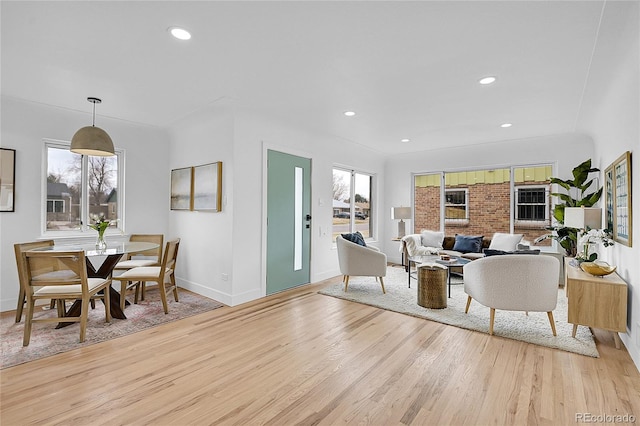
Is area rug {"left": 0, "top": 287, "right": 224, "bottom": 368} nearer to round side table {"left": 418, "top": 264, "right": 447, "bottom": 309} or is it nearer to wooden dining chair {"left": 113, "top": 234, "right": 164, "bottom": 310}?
wooden dining chair {"left": 113, "top": 234, "right": 164, "bottom": 310}

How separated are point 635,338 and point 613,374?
44cm

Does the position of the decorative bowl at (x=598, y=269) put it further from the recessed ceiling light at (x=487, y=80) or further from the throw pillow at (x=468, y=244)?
the throw pillow at (x=468, y=244)

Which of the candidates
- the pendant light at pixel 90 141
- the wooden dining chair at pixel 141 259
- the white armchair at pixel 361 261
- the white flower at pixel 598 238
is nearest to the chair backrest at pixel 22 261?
the wooden dining chair at pixel 141 259

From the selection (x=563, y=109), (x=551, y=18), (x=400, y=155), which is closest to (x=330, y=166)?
(x=400, y=155)

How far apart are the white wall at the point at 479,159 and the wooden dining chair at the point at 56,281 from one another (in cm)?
578

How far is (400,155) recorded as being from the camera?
23.5 ft

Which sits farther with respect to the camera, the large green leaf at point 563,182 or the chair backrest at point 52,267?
the large green leaf at point 563,182

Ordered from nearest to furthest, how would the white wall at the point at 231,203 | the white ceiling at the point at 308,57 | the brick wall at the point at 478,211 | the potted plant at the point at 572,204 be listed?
1. the white ceiling at the point at 308,57
2. the white wall at the point at 231,203
3. the potted plant at the point at 572,204
4. the brick wall at the point at 478,211

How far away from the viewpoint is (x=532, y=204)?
234 inches

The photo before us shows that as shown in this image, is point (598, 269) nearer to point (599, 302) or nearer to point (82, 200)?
point (599, 302)

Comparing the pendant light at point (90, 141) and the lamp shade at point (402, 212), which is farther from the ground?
the pendant light at point (90, 141)

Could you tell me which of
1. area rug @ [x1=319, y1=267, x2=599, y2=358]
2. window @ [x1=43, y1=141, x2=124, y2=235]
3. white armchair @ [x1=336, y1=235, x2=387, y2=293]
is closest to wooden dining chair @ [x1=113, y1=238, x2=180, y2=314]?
window @ [x1=43, y1=141, x2=124, y2=235]

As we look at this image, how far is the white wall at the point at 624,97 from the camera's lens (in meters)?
2.19

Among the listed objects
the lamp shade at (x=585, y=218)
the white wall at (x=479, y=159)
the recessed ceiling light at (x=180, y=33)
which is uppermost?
the recessed ceiling light at (x=180, y=33)
